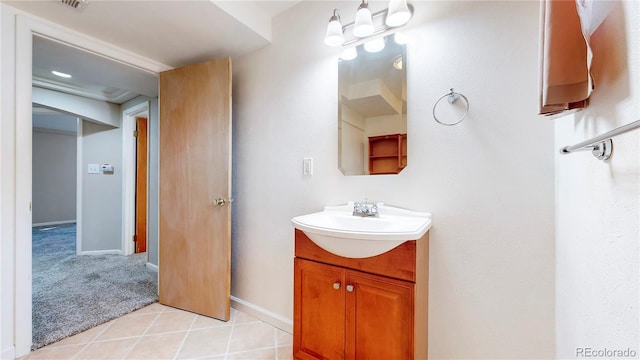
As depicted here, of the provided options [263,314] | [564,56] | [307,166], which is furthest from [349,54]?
[263,314]

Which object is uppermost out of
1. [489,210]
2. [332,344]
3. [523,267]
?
[489,210]

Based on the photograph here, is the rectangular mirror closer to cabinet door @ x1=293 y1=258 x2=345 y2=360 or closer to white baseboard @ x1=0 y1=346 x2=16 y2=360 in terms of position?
cabinet door @ x1=293 y1=258 x2=345 y2=360

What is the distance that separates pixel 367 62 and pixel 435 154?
0.68m

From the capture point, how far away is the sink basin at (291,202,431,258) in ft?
3.30

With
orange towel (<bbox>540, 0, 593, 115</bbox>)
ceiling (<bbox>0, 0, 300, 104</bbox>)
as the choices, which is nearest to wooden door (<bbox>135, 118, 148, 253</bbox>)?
ceiling (<bbox>0, 0, 300, 104</bbox>)

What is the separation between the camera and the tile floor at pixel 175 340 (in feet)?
4.95

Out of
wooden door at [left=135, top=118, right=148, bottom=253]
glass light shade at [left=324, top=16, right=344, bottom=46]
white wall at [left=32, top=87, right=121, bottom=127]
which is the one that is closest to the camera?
glass light shade at [left=324, top=16, right=344, bottom=46]

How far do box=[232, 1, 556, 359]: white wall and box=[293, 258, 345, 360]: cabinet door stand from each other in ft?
1.55

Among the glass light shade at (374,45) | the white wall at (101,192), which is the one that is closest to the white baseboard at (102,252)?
the white wall at (101,192)

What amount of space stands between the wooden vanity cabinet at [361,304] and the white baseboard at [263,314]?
473 mm

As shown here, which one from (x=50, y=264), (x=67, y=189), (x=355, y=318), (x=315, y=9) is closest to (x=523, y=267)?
(x=355, y=318)

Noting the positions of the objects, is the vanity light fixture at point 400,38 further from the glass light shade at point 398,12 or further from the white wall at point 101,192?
the white wall at point 101,192

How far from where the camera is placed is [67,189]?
588 centimetres

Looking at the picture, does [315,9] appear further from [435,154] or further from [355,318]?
[355,318]
